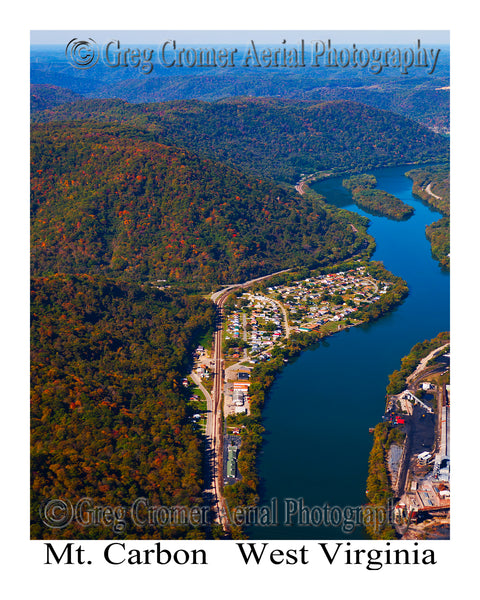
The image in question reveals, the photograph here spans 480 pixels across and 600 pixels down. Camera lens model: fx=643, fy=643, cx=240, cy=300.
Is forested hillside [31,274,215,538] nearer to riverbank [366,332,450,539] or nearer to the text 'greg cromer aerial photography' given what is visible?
the text 'greg cromer aerial photography'

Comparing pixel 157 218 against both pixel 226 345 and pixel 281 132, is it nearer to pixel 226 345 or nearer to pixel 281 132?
pixel 226 345

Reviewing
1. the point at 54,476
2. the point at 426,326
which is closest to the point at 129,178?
the point at 426,326

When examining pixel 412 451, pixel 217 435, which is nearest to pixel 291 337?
pixel 217 435

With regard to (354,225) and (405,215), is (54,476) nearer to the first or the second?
(354,225)

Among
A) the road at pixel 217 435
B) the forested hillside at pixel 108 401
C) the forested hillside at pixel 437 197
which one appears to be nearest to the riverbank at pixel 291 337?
the road at pixel 217 435

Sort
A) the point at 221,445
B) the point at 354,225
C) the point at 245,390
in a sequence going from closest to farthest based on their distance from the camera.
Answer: the point at 221,445 < the point at 245,390 < the point at 354,225

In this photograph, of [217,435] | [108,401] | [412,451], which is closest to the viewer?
[412,451]

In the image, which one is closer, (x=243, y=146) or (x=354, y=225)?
(x=354, y=225)

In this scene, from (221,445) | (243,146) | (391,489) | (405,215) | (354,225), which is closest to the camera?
(391,489)
